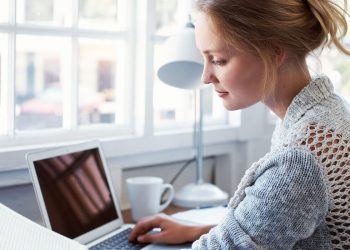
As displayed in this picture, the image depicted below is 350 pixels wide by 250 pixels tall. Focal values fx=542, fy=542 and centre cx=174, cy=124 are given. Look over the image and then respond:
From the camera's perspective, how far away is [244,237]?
0.95 meters

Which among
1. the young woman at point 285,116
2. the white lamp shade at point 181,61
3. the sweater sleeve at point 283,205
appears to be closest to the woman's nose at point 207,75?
the young woman at point 285,116

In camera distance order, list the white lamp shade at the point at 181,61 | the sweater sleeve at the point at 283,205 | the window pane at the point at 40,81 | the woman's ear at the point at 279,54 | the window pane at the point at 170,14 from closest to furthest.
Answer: the sweater sleeve at the point at 283,205 → the woman's ear at the point at 279,54 → the white lamp shade at the point at 181,61 → the window pane at the point at 40,81 → the window pane at the point at 170,14

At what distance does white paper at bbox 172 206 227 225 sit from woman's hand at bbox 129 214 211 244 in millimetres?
114

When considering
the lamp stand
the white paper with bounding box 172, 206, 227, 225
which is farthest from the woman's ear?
the lamp stand

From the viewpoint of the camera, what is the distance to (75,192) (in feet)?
4.47

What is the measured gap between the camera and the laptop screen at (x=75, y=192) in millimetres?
1281

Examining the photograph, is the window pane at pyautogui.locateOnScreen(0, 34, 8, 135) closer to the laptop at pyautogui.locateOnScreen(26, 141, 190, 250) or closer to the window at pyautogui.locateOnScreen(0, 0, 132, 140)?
the window at pyautogui.locateOnScreen(0, 0, 132, 140)

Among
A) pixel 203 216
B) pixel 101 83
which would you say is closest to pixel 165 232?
pixel 203 216

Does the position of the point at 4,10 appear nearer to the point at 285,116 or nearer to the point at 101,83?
the point at 101,83

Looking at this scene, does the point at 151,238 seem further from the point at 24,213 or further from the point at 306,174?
the point at 306,174

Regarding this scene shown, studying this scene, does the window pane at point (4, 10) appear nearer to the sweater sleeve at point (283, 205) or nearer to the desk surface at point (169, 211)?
the desk surface at point (169, 211)

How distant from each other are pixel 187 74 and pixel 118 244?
1.76 ft

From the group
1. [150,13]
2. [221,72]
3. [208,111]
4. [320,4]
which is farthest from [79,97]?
[320,4]

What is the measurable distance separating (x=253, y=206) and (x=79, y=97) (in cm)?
96
